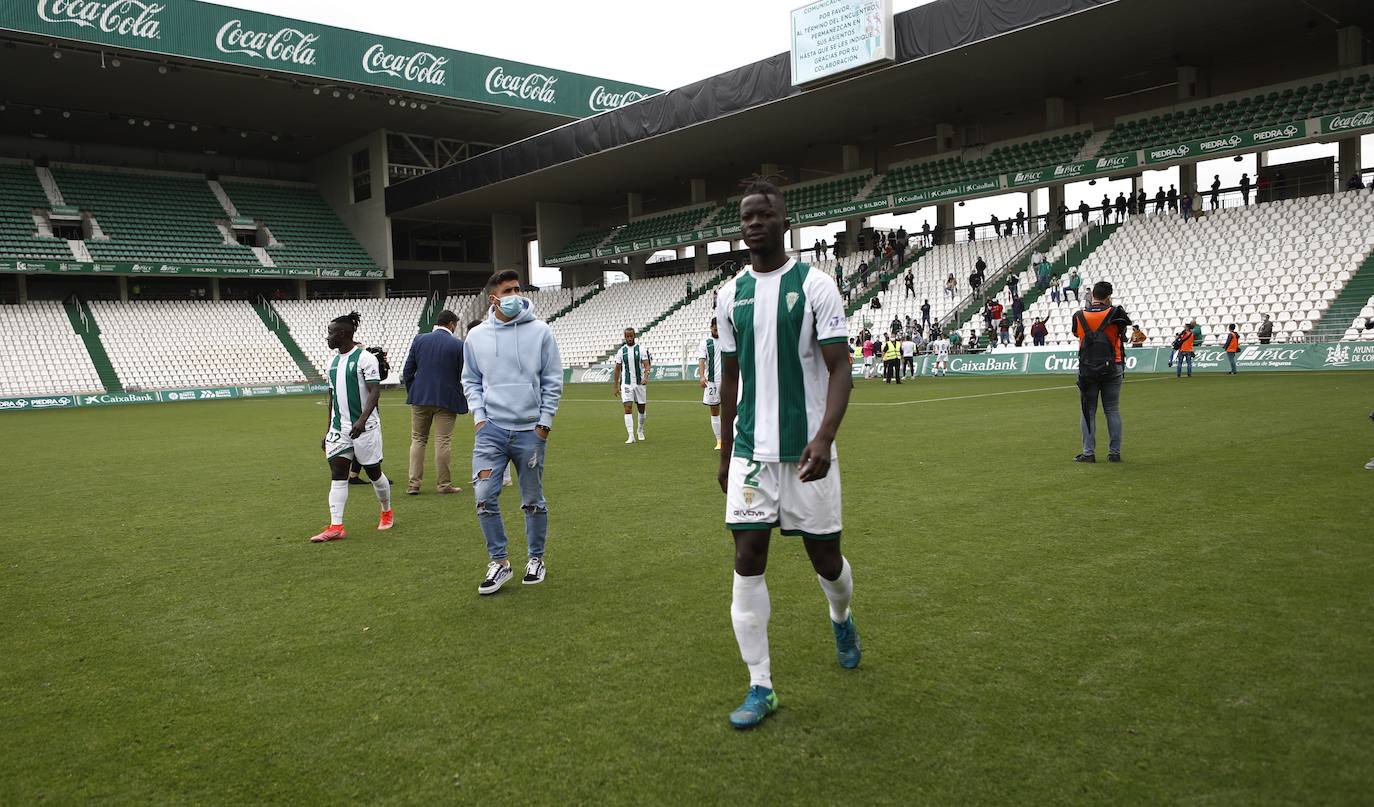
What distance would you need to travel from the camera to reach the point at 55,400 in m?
33.4

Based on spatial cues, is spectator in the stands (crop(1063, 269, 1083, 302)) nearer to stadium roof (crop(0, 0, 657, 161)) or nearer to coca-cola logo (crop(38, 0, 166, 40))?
stadium roof (crop(0, 0, 657, 161))

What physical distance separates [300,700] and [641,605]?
1818 mm

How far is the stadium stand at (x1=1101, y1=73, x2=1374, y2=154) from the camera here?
26203mm

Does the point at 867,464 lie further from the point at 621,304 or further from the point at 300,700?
the point at 621,304

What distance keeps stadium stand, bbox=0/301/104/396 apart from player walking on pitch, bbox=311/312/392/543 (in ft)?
112

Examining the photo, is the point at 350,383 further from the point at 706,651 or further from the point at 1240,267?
the point at 1240,267

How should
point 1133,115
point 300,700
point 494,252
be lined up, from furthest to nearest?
point 494,252 → point 1133,115 → point 300,700

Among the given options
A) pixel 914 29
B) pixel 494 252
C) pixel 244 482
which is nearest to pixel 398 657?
pixel 244 482

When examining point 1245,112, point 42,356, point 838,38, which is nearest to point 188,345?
point 42,356

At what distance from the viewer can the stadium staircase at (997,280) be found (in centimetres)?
3200

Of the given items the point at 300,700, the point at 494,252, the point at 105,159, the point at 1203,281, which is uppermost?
the point at 105,159

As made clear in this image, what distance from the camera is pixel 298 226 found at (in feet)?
164

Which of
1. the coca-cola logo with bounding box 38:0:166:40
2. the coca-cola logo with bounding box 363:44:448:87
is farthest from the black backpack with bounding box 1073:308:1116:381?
the coca-cola logo with bounding box 38:0:166:40

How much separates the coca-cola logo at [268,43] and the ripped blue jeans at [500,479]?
121ft
